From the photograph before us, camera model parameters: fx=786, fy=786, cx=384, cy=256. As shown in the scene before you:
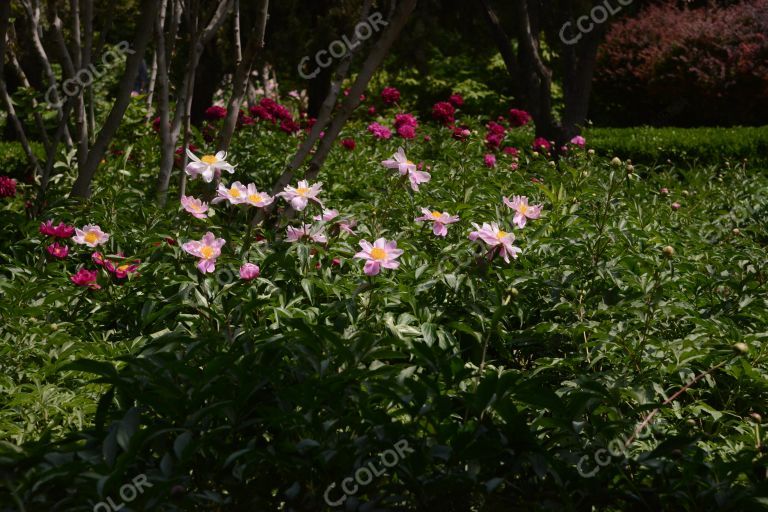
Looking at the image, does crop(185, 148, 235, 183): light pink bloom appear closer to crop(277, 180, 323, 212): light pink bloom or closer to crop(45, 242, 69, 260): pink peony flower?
crop(277, 180, 323, 212): light pink bloom

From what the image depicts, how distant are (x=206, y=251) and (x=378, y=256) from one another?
549 mm

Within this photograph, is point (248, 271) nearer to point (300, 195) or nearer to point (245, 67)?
point (300, 195)

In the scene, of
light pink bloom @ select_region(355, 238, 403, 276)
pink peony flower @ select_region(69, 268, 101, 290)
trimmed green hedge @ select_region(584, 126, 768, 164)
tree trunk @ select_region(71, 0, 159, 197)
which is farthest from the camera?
trimmed green hedge @ select_region(584, 126, 768, 164)

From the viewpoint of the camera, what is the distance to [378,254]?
237 centimetres

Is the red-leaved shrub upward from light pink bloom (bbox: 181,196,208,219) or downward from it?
downward

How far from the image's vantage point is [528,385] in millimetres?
1869

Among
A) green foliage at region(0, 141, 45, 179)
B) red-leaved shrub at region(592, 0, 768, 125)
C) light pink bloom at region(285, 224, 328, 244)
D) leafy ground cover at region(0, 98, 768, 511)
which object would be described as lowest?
red-leaved shrub at region(592, 0, 768, 125)

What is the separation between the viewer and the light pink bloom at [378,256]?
233 centimetres

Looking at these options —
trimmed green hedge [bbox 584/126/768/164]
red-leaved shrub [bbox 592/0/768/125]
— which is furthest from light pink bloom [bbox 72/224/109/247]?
red-leaved shrub [bbox 592/0/768/125]

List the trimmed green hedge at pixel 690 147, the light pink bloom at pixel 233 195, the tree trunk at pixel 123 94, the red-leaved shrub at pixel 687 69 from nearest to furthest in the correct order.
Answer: the light pink bloom at pixel 233 195 < the tree trunk at pixel 123 94 < the trimmed green hedge at pixel 690 147 < the red-leaved shrub at pixel 687 69

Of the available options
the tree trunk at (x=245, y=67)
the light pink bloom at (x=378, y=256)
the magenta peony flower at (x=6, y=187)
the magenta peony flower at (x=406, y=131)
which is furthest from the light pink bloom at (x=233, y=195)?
the magenta peony flower at (x=406, y=131)

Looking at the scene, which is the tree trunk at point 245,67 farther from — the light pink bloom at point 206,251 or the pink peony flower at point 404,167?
the light pink bloom at point 206,251

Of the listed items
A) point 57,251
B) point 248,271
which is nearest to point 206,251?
point 248,271

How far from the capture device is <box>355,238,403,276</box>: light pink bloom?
7.65 ft
